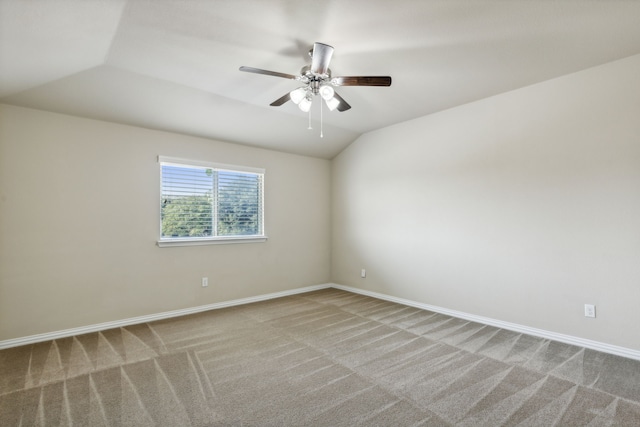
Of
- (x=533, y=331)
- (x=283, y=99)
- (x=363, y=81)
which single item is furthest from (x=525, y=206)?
(x=283, y=99)

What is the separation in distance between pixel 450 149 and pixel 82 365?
14.9 feet

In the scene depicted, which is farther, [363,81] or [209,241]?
[209,241]

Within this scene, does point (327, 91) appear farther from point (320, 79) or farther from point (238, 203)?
point (238, 203)

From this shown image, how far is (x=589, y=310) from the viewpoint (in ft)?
9.65

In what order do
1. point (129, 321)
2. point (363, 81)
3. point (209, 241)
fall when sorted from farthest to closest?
point (209, 241), point (129, 321), point (363, 81)

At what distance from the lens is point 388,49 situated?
2697mm

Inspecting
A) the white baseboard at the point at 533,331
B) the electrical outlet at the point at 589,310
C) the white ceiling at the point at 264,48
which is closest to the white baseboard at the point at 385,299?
the white baseboard at the point at 533,331

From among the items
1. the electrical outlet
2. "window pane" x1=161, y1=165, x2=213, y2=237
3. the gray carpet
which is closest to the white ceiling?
"window pane" x1=161, y1=165, x2=213, y2=237

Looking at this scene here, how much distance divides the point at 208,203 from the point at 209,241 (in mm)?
547

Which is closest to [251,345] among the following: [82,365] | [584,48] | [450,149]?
[82,365]

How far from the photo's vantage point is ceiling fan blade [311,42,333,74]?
2.18 m

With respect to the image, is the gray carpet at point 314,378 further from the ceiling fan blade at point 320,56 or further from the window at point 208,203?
the ceiling fan blade at point 320,56

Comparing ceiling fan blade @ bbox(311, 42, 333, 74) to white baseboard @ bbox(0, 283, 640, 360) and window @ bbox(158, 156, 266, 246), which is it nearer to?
window @ bbox(158, 156, 266, 246)

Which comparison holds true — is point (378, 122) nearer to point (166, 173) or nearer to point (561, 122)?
point (561, 122)
